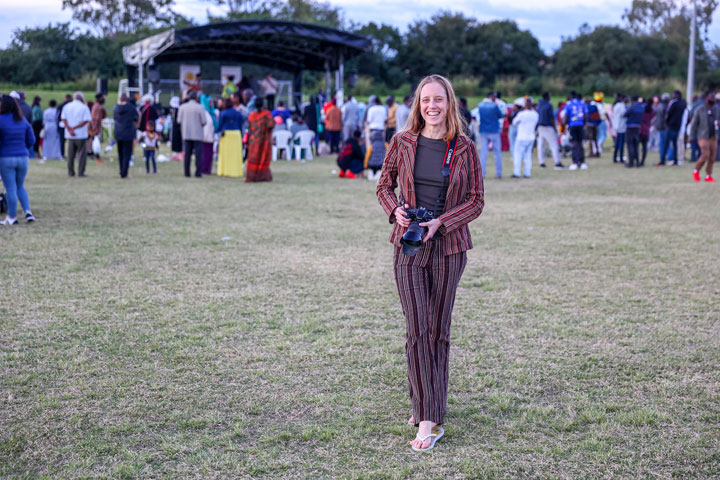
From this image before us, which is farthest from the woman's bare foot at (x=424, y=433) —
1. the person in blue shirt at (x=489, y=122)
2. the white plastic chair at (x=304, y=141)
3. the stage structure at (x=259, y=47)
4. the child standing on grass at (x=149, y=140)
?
the stage structure at (x=259, y=47)

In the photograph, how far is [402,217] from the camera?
368cm

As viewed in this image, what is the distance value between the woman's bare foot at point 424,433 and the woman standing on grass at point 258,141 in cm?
1285

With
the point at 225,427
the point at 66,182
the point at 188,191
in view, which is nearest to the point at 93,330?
the point at 225,427

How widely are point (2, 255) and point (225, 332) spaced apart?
13.2 ft

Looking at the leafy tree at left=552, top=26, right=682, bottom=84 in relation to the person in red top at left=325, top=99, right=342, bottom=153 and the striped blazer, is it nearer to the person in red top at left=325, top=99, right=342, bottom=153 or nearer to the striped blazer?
the person in red top at left=325, top=99, right=342, bottom=153

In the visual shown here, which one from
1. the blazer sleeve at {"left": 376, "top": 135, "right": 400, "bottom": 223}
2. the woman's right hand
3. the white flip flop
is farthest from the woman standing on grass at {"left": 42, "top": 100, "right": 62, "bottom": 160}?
the white flip flop

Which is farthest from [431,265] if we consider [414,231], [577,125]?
[577,125]

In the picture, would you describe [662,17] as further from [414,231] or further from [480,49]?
[414,231]

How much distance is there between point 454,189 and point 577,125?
54.1 feet

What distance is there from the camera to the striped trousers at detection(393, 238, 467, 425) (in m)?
3.79

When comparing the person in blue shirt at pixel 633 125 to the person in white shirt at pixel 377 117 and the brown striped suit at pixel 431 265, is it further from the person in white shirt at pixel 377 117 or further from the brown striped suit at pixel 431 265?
the brown striped suit at pixel 431 265

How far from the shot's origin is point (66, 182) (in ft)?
53.1

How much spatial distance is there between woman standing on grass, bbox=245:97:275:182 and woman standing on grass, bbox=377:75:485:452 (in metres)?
12.6

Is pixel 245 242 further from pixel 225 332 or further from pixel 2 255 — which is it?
pixel 225 332
